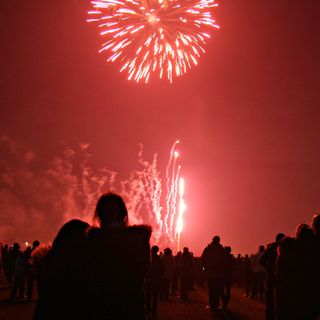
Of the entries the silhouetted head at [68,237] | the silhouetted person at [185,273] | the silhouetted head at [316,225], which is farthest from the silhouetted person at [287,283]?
the silhouetted person at [185,273]

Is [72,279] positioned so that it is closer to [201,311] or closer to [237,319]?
[237,319]

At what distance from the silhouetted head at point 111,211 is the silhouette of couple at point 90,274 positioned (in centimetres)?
11

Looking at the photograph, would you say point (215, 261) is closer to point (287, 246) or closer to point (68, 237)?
point (287, 246)

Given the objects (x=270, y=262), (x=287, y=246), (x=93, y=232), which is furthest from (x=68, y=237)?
(x=270, y=262)

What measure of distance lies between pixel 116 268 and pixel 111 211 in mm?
504

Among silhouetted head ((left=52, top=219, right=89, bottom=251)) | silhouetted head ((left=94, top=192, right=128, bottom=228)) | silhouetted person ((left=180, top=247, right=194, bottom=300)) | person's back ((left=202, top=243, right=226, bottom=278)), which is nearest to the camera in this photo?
silhouetted head ((left=52, top=219, right=89, bottom=251))

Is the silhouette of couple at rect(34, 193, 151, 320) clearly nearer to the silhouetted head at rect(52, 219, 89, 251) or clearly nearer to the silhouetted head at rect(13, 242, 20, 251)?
the silhouetted head at rect(52, 219, 89, 251)

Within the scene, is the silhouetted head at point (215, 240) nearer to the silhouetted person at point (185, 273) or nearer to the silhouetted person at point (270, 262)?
the silhouetted person at point (270, 262)

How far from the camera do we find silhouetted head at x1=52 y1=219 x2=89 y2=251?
14.0 ft

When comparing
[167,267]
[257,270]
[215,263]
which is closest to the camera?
[215,263]

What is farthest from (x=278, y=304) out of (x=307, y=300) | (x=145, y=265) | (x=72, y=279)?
(x=72, y=279)

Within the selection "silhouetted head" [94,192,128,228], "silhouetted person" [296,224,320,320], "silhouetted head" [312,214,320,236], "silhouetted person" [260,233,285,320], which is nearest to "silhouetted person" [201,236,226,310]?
"silhouetted person" [260,233,285,320]

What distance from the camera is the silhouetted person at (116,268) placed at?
13.7ft

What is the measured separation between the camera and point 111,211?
14.7 ft
